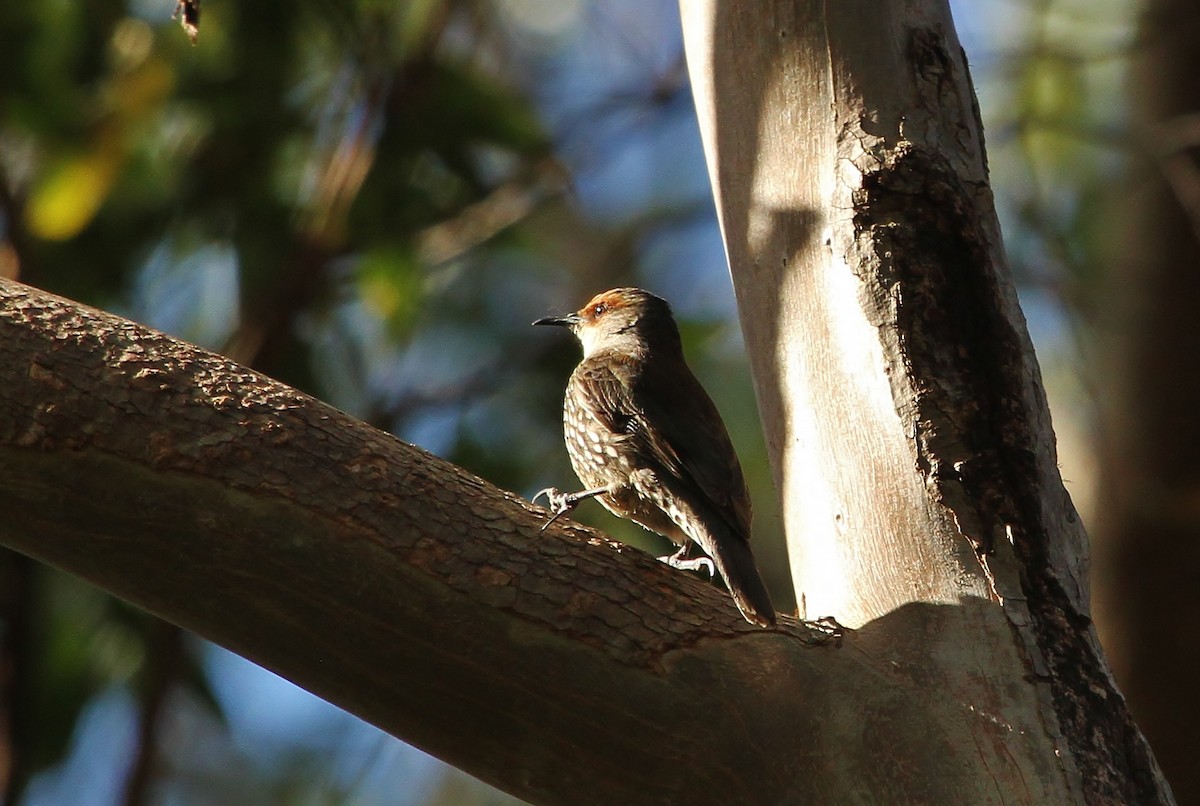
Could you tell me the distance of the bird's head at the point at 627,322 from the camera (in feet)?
15.1

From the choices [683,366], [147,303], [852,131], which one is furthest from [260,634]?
[147,303]

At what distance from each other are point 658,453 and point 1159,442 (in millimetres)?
2952

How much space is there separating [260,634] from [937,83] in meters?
1.84

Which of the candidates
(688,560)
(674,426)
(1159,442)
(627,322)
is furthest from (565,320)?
(1159,442)

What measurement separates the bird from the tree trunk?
0.51m

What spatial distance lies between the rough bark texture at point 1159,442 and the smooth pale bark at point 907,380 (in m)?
3.02

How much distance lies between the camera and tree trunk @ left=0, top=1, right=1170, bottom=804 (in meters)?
2.29

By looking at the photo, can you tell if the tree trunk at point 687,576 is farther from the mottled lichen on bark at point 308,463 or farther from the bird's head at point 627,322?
Result: the bird's head at point 627,322

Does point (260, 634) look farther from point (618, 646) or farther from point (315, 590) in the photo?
point (618, 646)

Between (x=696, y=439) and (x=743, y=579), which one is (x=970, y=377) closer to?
(x=743, y=579)

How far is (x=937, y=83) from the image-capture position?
2.89 m

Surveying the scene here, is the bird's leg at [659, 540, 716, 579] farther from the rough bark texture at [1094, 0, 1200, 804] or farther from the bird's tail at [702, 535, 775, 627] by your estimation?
the rough bark texture at [1094, 0, 1200, 804]

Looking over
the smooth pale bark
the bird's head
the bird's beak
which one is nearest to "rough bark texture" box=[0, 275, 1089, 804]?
the smooth pale bark

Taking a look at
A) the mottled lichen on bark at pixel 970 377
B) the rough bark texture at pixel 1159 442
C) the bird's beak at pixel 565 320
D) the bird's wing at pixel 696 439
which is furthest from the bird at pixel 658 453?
the rough bark texture at pixel 1159 442
